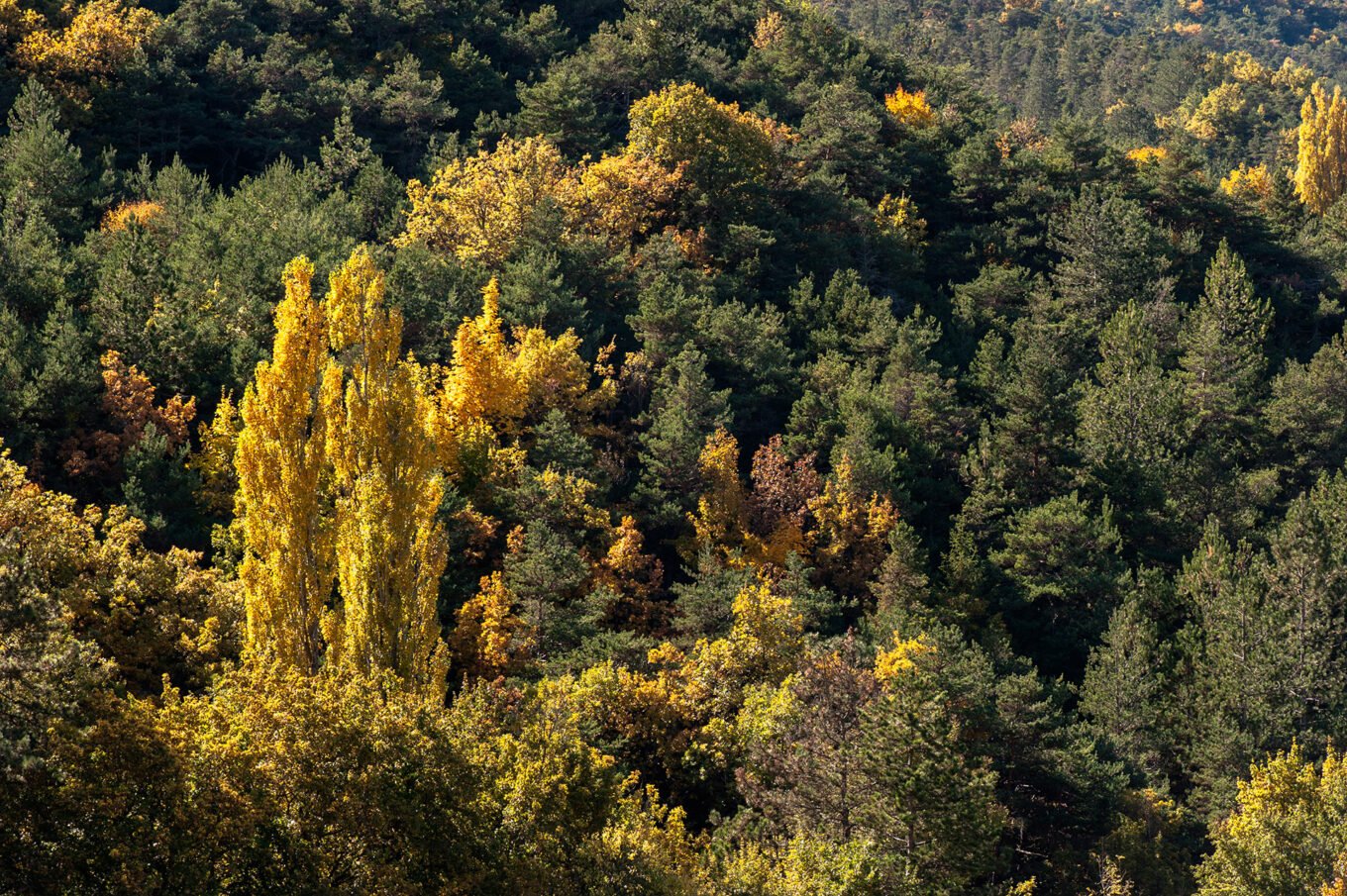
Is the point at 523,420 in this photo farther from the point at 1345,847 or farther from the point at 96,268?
the point at 1345,847

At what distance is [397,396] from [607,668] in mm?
10584

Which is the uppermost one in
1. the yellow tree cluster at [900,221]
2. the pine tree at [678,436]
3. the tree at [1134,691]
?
the yellow tree cluster at [900,221]

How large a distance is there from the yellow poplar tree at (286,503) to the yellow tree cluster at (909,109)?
67636mm

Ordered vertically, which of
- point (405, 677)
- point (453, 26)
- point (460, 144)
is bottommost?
point (405, 677)

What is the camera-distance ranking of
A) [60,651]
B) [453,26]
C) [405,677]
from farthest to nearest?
[453,26] → [405,677] → [60,651]

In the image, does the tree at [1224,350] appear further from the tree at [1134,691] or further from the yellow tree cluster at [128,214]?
the yellow tree cluster at [128,214]

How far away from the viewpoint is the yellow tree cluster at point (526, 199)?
65812 mm

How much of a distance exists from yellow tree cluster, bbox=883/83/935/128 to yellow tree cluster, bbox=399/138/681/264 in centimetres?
2633

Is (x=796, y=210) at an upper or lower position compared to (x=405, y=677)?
upper

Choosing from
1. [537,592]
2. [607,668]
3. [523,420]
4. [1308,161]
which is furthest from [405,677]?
[1308,161]

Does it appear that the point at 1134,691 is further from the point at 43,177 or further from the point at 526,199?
the point at 43,177

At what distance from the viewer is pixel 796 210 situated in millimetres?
78188

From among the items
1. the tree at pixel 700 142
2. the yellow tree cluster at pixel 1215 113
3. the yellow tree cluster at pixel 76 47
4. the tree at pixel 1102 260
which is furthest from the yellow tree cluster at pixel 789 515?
the yellow tree cluster at pixel 1215 113

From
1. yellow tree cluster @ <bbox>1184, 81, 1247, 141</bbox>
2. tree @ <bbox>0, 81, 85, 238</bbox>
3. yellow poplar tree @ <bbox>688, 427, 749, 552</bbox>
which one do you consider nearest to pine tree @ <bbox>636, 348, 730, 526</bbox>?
yellow poplar tree @ <bbox>688, 427, 749, 552</bbox>
